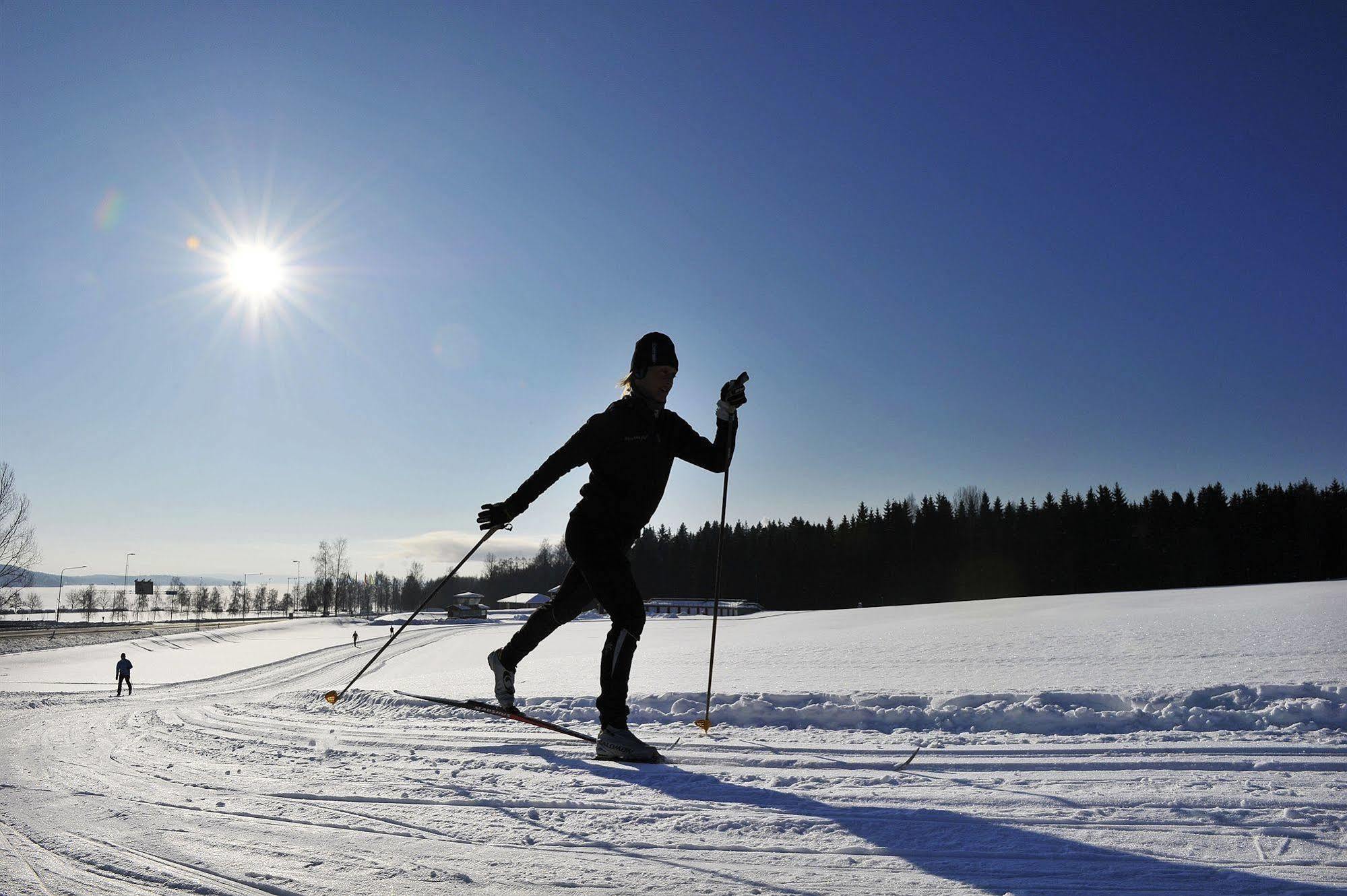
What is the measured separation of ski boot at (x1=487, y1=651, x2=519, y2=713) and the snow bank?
0.69 metres

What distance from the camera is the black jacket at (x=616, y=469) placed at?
380 centimetres

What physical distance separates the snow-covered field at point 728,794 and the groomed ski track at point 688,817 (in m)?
0.01

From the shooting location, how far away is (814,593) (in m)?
71.9

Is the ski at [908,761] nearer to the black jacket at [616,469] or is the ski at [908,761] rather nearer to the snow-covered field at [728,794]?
the snow-covered field at [728,794]

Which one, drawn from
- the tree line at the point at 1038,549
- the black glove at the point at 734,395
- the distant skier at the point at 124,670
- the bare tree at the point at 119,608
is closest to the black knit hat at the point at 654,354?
the black glove at the point at 734,395

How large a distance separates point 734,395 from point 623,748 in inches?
84.7

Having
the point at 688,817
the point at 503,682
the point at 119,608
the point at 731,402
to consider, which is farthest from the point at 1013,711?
the point at 119,608

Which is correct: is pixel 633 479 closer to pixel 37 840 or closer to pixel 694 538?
pixel 37 840

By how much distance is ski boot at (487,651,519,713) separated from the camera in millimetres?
4301

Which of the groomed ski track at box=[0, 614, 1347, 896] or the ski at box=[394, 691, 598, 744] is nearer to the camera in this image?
the groomed ski track at box=[0, 614, 1347, 896]

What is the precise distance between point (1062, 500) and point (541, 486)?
6955 centimetres

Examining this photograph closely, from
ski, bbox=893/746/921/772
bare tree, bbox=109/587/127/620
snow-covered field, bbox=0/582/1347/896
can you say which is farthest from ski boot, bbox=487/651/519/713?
bare tree, bbox=109/587/127/620

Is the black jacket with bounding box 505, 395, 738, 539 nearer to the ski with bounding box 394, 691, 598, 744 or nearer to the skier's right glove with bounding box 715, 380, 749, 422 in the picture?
the skier's right glove with bounding box 715, 380, 749, 422

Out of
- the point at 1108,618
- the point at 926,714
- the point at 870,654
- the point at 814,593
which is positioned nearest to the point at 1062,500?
the point at 814,593
